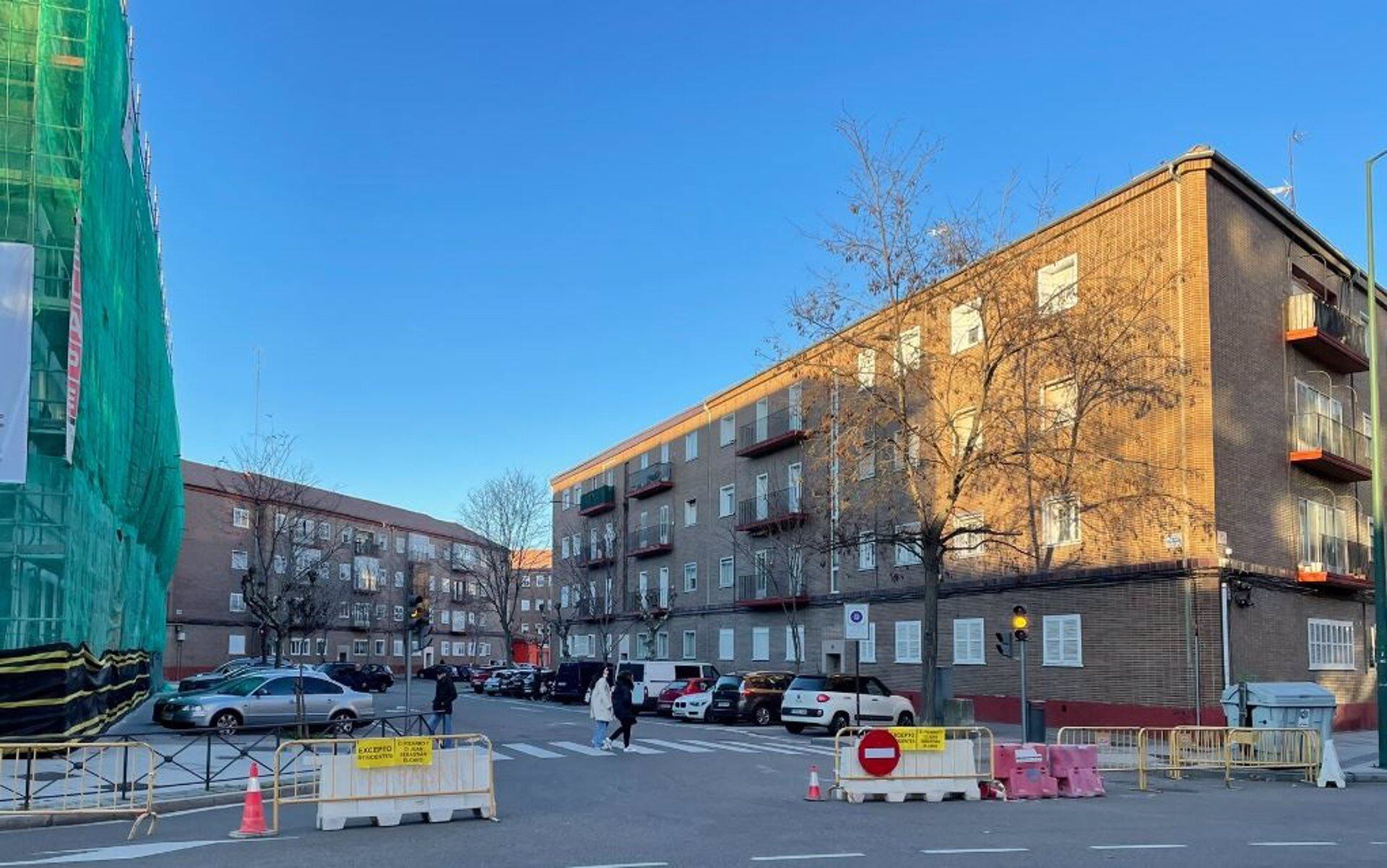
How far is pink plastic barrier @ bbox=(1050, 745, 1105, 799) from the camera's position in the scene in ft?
52.3

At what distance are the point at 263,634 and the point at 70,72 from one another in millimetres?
32566

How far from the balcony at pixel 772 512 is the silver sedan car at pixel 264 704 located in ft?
59.4

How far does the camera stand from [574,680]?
4338 centimetres

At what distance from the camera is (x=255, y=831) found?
38.6 feet

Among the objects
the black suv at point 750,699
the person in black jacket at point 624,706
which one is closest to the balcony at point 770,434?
the black suv at point 750,699

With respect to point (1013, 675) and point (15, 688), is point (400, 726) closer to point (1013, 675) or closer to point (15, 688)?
point (15, 688)

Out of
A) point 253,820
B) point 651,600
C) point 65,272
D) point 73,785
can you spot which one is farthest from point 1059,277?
point 651,600

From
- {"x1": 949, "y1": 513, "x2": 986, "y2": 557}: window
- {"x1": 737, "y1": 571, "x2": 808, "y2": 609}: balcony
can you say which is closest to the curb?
{"x1": 949, "y1": 513, "x2": 986, "y2": 557}: window

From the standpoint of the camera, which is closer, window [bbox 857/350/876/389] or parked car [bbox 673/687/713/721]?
window [bbox 857/350/876/389]

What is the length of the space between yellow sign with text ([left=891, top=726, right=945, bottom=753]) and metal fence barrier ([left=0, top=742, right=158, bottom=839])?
28.2 feet

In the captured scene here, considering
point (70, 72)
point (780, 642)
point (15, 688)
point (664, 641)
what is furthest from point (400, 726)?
point (664, 641)

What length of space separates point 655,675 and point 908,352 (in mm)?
16700

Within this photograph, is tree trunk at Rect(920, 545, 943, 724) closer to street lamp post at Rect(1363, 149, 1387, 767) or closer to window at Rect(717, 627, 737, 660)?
street lamp post at Rect(1363, 149, 1387, 767)

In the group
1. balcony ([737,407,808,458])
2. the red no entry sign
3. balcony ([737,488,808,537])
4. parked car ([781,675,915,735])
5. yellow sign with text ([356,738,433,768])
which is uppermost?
balcony ([737,407,808,458])
